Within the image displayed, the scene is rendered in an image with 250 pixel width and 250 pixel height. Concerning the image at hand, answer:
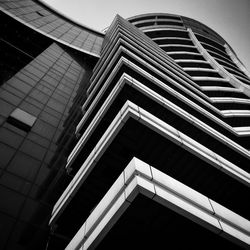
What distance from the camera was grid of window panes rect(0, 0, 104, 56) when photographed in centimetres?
2734

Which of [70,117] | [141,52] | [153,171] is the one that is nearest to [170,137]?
[153,171]

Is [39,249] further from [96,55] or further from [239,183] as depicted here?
[96,55]

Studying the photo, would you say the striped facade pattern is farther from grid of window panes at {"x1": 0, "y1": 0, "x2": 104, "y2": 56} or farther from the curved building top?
the curved building top

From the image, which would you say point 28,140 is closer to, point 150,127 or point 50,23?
point 150,127

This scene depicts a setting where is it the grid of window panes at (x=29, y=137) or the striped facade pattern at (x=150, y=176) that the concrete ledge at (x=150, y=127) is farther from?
the grid of window panes at (x=29, y=137)

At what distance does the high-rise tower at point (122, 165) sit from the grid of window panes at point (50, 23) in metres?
6.69

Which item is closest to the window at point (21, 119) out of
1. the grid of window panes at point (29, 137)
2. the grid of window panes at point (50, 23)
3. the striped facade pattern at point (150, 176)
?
the grid of window panes at point (29, 137)

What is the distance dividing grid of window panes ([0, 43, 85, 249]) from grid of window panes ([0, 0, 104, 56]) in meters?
9.88

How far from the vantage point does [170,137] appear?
9.26 meters

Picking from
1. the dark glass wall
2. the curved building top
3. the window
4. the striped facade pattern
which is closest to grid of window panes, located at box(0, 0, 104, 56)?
the dark glass wall

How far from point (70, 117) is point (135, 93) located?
18.0 feet


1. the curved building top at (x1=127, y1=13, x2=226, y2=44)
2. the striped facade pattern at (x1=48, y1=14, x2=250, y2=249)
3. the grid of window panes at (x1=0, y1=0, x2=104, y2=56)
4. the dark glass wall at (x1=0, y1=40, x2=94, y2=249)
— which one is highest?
the curved building top at (x1=127, y1=13, x2=226, y2=44)

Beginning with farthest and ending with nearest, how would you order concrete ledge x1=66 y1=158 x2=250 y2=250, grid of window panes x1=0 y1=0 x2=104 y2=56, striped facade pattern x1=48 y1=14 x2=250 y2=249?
grid of window panes x1=0 y1=0 x2=104 y2=56 → striped facade pattern x1=48 y1=14 x2=250 y2=249 → concrete ledge x1=66 y1=158 x2=250 y2=250

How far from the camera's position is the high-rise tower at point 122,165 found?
18.9ft
